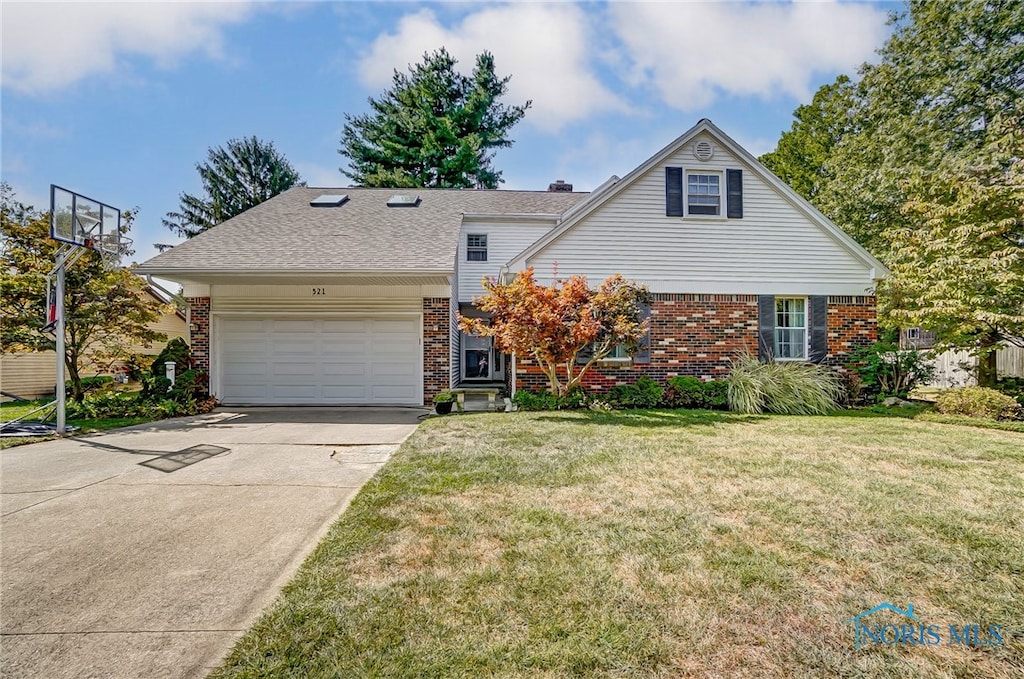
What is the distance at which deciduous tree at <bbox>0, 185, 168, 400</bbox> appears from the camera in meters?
8.66

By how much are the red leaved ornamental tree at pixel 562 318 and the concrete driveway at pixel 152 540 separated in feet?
11.6

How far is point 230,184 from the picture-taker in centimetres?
2730

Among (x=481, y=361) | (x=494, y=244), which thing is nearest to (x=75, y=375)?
(x=481, y=361)

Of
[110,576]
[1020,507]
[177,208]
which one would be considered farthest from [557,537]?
[177,208]

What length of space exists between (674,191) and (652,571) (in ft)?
34.2

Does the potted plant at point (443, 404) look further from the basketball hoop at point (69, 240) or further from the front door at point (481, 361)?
the basketball hoop at point (69, 240)

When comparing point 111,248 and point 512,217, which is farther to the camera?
point 512,217

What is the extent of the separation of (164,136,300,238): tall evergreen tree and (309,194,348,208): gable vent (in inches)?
589

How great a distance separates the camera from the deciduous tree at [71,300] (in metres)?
8.66

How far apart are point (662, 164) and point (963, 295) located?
6.71m

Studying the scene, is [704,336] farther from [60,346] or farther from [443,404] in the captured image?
[60,346]

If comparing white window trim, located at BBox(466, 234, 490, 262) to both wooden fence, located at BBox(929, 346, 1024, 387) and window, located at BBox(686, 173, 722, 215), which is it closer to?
window, located at BBox(686, 173, 722, 215)

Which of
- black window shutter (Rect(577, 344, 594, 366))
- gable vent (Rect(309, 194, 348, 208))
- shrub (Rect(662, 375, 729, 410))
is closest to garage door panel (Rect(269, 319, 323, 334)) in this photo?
gable vent (Rect(309, 194, 348, 208))

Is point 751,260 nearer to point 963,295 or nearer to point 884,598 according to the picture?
point 963,295
